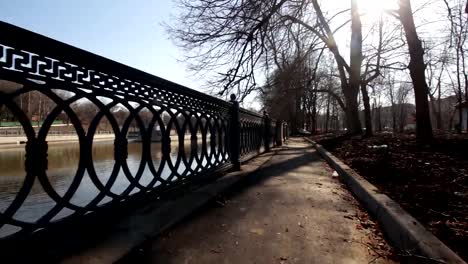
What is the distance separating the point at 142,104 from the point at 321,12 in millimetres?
13633

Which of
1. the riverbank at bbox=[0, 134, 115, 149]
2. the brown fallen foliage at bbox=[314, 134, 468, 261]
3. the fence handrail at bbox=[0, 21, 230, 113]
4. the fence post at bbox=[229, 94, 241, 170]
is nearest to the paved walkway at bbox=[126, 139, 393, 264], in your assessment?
the brown fallen foliage at bbox=[314, 134, 468, 261]

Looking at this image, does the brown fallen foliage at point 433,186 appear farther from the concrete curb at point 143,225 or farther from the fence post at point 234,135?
the fence post at point 234,135

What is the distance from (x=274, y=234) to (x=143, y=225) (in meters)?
1.20

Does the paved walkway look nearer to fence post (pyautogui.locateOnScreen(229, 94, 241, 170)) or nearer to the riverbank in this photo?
fence post (pyautogui.locateOnScreen(229, 94, 241, 170))

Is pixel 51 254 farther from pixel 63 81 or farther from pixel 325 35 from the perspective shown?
pixel 325 35

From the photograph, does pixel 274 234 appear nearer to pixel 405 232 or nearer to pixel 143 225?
pixel 405 232

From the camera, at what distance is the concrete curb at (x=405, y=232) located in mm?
2072

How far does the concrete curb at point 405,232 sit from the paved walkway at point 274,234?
0.13 m

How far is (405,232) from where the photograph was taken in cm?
253

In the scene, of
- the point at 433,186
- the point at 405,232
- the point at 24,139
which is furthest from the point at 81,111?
the point at 24,139

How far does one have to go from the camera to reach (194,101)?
4.89 meters

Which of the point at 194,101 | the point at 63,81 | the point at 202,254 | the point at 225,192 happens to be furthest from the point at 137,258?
the point at 194,101

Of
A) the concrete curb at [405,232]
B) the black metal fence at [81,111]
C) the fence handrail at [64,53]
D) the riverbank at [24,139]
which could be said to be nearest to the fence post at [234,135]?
the black metal fence at [81,111]

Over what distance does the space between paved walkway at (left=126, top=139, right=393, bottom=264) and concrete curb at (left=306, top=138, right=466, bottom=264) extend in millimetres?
127
